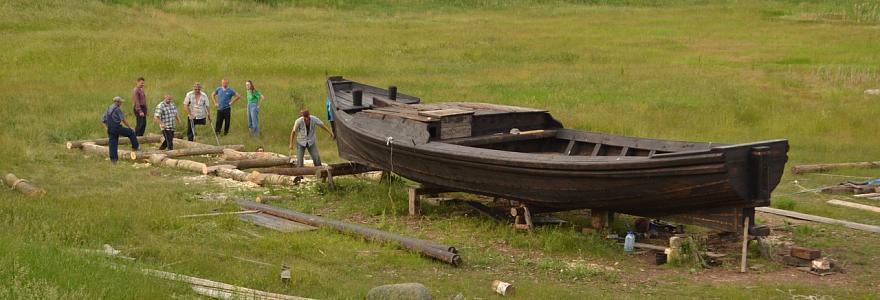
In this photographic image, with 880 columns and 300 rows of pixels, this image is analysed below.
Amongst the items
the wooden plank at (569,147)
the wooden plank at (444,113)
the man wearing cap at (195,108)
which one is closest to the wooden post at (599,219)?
the wooden plank at (569,147)

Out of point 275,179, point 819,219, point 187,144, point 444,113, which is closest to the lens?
point 819,219

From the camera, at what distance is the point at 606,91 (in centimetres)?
2944

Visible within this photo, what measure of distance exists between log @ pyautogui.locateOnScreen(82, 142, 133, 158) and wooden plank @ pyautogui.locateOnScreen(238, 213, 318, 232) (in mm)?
6194

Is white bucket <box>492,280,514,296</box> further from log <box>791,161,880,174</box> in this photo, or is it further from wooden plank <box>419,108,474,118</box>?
log <box>791,161,880,174</box>

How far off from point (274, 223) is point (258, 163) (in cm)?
512

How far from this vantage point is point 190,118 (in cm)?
2266

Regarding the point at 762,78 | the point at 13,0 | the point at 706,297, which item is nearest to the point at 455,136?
the point at 706,297

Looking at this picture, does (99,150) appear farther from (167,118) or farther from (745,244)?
(745,244)

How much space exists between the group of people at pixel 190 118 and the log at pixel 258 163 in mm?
434

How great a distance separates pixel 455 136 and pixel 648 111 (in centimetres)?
1126

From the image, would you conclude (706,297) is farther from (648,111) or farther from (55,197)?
(648,111)

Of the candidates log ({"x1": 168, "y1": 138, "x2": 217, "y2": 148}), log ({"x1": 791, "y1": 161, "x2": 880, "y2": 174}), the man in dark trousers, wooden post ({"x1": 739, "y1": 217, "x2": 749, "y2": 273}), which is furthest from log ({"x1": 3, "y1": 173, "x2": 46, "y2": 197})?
log ({"x1": 791, "y1": 161, "x2": 880, "y2": 174})

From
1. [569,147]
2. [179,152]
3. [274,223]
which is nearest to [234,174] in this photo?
[179,152]

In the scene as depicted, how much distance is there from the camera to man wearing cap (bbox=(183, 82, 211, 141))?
22.6m
